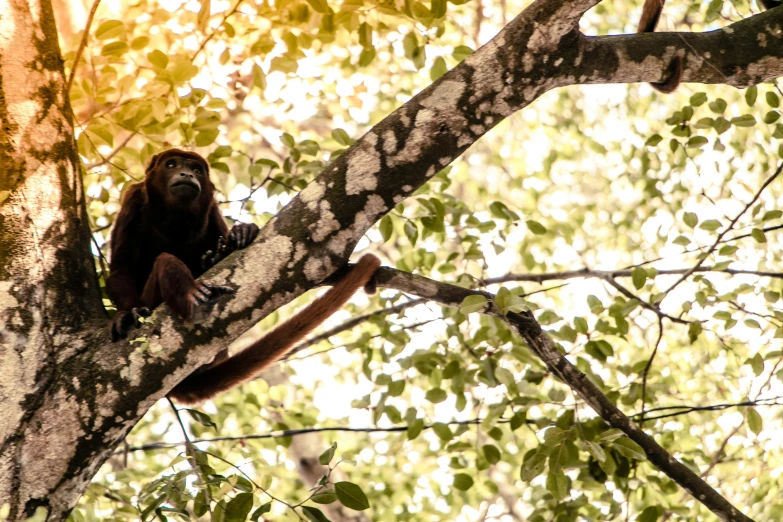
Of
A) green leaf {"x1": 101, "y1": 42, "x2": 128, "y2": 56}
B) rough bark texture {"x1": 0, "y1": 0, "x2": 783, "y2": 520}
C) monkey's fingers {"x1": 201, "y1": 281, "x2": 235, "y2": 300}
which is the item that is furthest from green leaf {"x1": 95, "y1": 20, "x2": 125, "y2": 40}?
monkey's fingers {"x1": 201, "y1": 281, "x2": 235, "y2": 300}

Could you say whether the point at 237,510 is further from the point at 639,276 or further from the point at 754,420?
the point at 754,420

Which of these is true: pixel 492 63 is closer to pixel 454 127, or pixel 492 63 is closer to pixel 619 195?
pixel 454 127

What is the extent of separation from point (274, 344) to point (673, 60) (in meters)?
1.71

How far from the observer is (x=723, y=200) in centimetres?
557

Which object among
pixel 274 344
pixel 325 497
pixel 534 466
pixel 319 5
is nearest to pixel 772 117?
pixel 534 466

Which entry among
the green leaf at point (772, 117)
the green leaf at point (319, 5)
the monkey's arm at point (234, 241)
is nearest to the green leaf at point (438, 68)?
the green leaf at point (319, 5)

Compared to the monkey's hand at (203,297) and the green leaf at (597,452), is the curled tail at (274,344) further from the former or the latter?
the green leaf at (597,452)

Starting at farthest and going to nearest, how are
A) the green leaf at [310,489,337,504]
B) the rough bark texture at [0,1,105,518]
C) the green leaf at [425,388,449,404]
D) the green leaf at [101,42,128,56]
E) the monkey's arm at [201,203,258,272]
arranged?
the green leaf at [425,388,449,404]
the green leaf at [101,42,128,56]
the monkey's arm at [201,203,258,272]
the green leaf at [310,489,337,504]
the rough bark texture at [0,1,105,518]

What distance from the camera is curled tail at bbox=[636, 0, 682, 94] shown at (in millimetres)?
2557

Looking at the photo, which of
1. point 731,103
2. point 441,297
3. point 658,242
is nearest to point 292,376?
point 658,242

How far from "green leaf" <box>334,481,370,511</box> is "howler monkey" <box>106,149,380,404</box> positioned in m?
0.61

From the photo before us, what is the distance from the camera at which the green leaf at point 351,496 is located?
233 cm

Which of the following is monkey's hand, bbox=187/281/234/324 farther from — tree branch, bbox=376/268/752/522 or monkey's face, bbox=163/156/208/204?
monkey's face, bbox=163/156/208/204

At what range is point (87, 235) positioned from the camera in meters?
2.32
